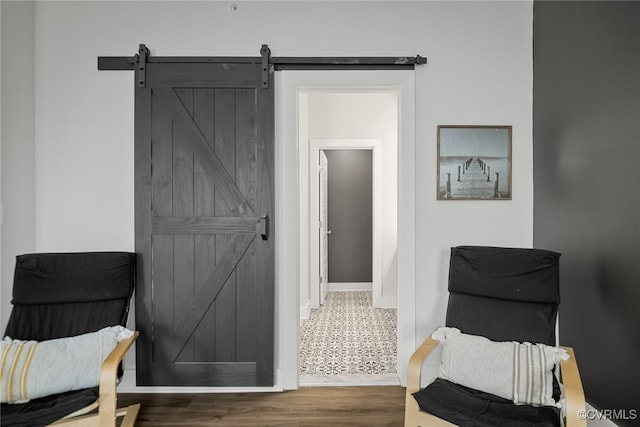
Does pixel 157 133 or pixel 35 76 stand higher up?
pixel 35 76

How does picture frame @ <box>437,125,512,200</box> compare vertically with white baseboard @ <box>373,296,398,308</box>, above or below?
above

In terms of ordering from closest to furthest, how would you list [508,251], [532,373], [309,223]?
1. [532,373]
2. [508,251]
3. [309,223]

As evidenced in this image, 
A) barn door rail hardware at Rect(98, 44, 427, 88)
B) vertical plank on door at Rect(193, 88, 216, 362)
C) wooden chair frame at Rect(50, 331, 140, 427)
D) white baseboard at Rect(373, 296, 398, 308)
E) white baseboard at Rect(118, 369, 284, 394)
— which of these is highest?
barn door rail hardware at Rect(98, 44, 427, 88)

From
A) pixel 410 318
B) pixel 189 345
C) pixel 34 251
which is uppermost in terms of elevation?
pixel 34 251

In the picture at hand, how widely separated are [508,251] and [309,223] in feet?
9.50

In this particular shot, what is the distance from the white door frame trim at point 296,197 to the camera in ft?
9.12

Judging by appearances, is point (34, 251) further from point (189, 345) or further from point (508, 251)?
point (508, 251)

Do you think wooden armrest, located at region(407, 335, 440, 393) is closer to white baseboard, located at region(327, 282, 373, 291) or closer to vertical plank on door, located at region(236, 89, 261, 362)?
vertical plank on door, located at region(236, 89, 261, 362)

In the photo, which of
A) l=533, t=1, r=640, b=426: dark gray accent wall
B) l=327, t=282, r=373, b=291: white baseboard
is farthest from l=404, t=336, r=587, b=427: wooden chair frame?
l=327, t=282, r=373, b=291: white baseboard

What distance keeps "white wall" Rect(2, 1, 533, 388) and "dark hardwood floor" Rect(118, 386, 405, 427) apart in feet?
1.77

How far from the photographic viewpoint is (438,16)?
9.11 feet

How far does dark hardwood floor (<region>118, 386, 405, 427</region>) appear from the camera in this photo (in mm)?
2370

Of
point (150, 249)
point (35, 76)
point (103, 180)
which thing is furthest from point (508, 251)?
point (35, 76)

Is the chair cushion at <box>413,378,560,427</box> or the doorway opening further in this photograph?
the doorway opening
